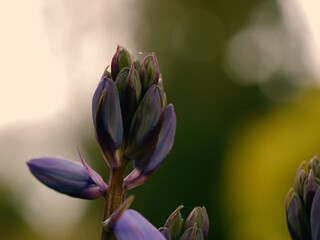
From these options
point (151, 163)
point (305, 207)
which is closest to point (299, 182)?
point (305, 207)

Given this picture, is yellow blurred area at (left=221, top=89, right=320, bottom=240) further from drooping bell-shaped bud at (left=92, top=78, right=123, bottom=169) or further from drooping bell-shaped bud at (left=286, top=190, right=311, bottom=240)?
drooping bell-shaped bud at (left=92, top=78, right=123, bottom=169)

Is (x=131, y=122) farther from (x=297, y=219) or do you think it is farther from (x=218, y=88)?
(x=218, y=88)

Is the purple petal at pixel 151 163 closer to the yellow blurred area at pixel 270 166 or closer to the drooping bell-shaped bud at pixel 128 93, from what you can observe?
the drooping bell-shaped bud at pixel 128 93

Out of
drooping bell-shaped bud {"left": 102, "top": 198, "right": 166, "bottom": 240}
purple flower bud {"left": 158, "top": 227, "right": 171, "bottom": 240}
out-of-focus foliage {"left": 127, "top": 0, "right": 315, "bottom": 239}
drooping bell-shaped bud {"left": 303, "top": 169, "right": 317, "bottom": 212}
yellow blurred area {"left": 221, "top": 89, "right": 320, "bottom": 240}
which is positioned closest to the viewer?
drooping bell-shaped bud {"left": 102, "top": 198, "right": 166, "bottom": 240}

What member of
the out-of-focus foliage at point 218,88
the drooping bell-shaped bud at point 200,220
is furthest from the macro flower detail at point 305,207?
the out-of-focus foliage at point 218,88

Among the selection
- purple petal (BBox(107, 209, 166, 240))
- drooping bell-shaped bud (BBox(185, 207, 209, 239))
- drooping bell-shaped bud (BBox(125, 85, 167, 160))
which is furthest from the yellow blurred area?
purple petal (BBox(107, 209, 166, 240))

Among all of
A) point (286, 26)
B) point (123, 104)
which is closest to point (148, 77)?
point (123, 104)

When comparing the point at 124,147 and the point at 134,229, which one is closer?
the point at 134,229
